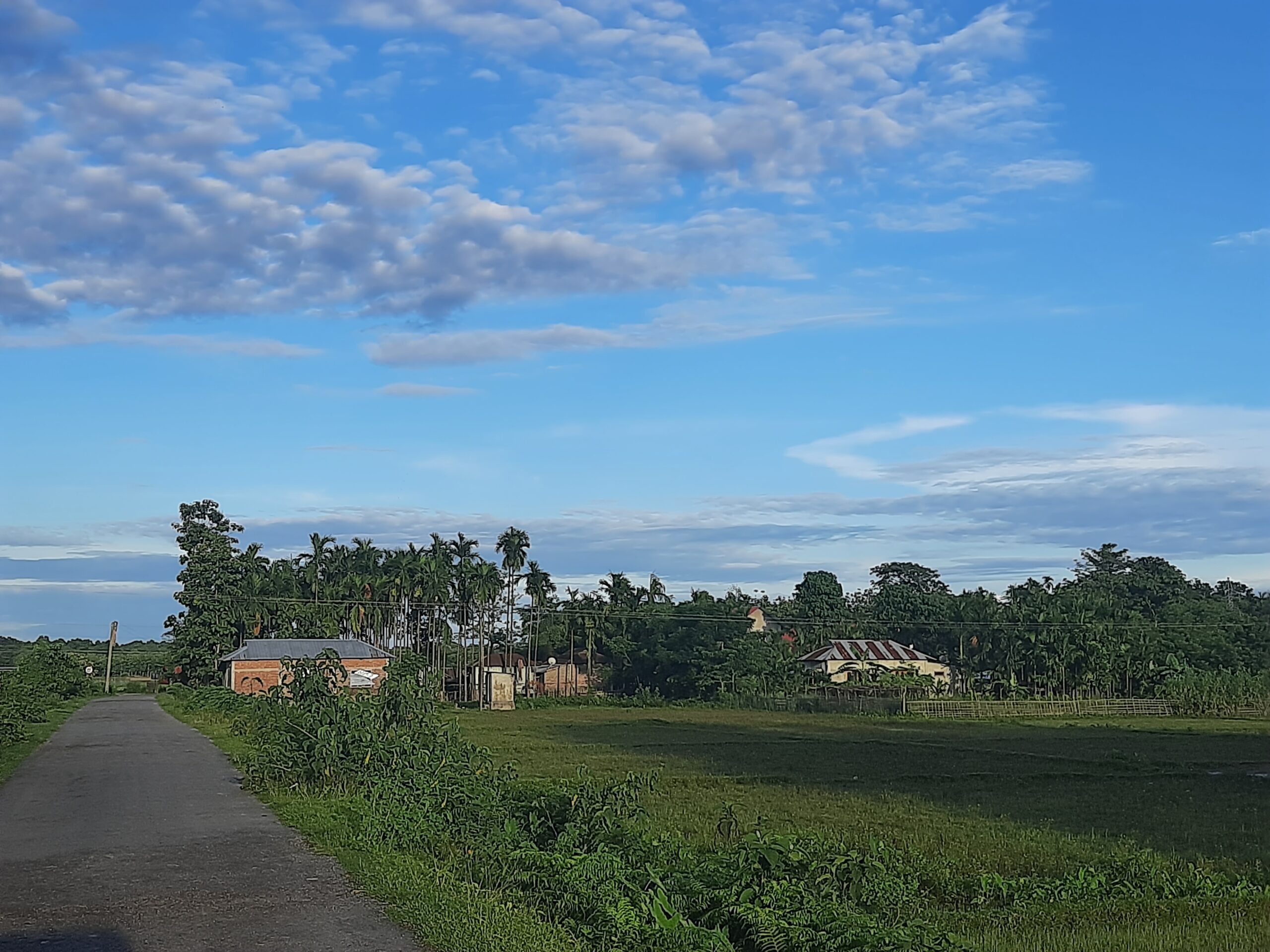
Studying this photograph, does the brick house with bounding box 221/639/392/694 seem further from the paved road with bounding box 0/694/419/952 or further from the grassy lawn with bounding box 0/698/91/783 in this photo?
the paved road with bounding box 0/694/419/952

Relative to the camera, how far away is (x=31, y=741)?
97.3ft

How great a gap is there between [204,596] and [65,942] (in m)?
70.9

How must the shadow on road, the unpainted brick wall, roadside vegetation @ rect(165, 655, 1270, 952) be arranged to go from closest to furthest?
1. the shadow on road
2. roadside vegetation @ rect(165, 655, 1270, 952)
3. the unpainted brick wall

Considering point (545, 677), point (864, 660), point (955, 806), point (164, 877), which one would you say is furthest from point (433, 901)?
point (545, 677)

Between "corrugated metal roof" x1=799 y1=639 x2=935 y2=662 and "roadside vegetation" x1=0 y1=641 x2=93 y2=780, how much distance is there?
46852mm

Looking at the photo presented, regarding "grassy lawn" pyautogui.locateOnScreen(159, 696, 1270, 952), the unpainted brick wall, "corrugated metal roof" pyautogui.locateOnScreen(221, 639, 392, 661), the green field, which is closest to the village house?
"corrugated metal roof" pyautogui.locateOnScreen(221, 639, 392, 661)

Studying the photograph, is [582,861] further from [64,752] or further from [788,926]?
[64,752]

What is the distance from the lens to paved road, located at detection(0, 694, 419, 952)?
8070 mm

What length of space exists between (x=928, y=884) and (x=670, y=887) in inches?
151

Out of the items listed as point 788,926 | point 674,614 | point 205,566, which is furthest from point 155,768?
point 674,614

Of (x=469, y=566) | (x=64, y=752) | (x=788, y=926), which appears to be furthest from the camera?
(x=469, y=566)

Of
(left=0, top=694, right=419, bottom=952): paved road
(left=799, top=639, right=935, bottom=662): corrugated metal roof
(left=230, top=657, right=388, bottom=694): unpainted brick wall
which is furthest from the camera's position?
(left=799, top=639, right=935, bottom=662): corrugated metal roof

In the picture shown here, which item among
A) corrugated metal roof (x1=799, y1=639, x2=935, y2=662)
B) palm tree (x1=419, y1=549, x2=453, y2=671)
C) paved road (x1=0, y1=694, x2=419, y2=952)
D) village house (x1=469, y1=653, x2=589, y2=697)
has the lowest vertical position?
village house (x1=469, y1=653, x2=589, y2=697)

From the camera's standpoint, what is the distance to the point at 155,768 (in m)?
21.4
